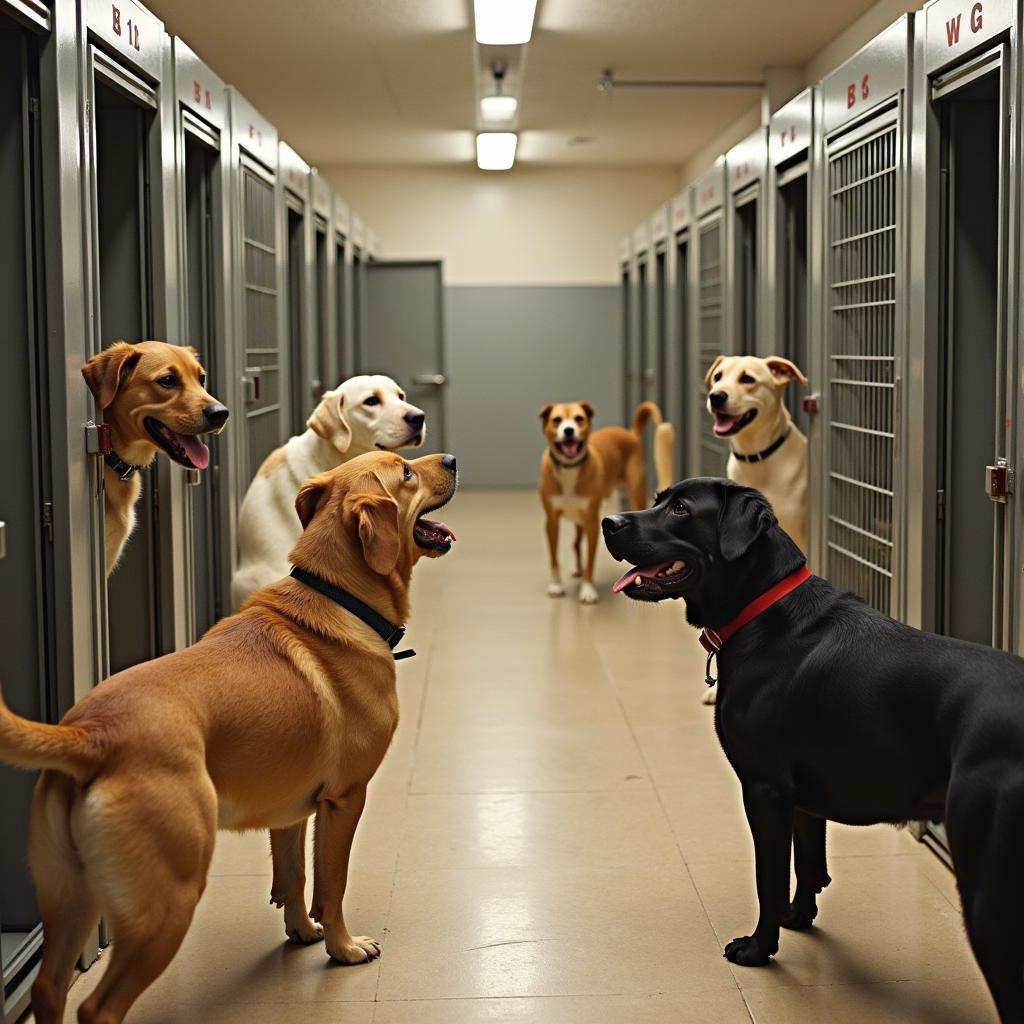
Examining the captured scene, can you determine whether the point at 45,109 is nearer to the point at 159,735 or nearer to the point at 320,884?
the point at 159,735

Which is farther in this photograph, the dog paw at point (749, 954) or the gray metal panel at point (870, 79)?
the gray metal panel at point (870, 79)

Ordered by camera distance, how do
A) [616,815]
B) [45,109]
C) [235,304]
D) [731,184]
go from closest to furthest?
[45,109] < [616,815] < [235,304] < [731,184]

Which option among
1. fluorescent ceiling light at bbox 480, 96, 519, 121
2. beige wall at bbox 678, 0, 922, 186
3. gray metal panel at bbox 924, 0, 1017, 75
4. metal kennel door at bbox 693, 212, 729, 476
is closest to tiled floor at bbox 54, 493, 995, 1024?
gray metal panel at bbox 924, 0, 1017, 75

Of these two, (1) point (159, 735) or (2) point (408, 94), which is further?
(2) point (408, 94)

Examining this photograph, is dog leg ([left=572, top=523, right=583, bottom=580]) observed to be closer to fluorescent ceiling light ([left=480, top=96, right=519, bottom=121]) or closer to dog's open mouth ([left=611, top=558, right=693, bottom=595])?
fluorescent ceiling light ([left=480, top=96, right=519, bottom=121])

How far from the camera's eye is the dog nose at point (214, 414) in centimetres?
322

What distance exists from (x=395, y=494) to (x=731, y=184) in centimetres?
381

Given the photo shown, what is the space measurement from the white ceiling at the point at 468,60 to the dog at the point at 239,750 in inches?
202

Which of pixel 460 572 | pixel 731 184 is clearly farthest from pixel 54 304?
pixel 460 572

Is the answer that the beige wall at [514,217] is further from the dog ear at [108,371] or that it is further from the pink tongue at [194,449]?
the dog ear at [108,371]

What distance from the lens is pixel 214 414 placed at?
323 cm

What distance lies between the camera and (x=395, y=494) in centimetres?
265

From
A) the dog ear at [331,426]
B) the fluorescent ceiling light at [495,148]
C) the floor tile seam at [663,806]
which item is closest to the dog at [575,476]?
the floor tile seam at [663,806]

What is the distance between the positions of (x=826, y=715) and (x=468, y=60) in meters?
6.67
